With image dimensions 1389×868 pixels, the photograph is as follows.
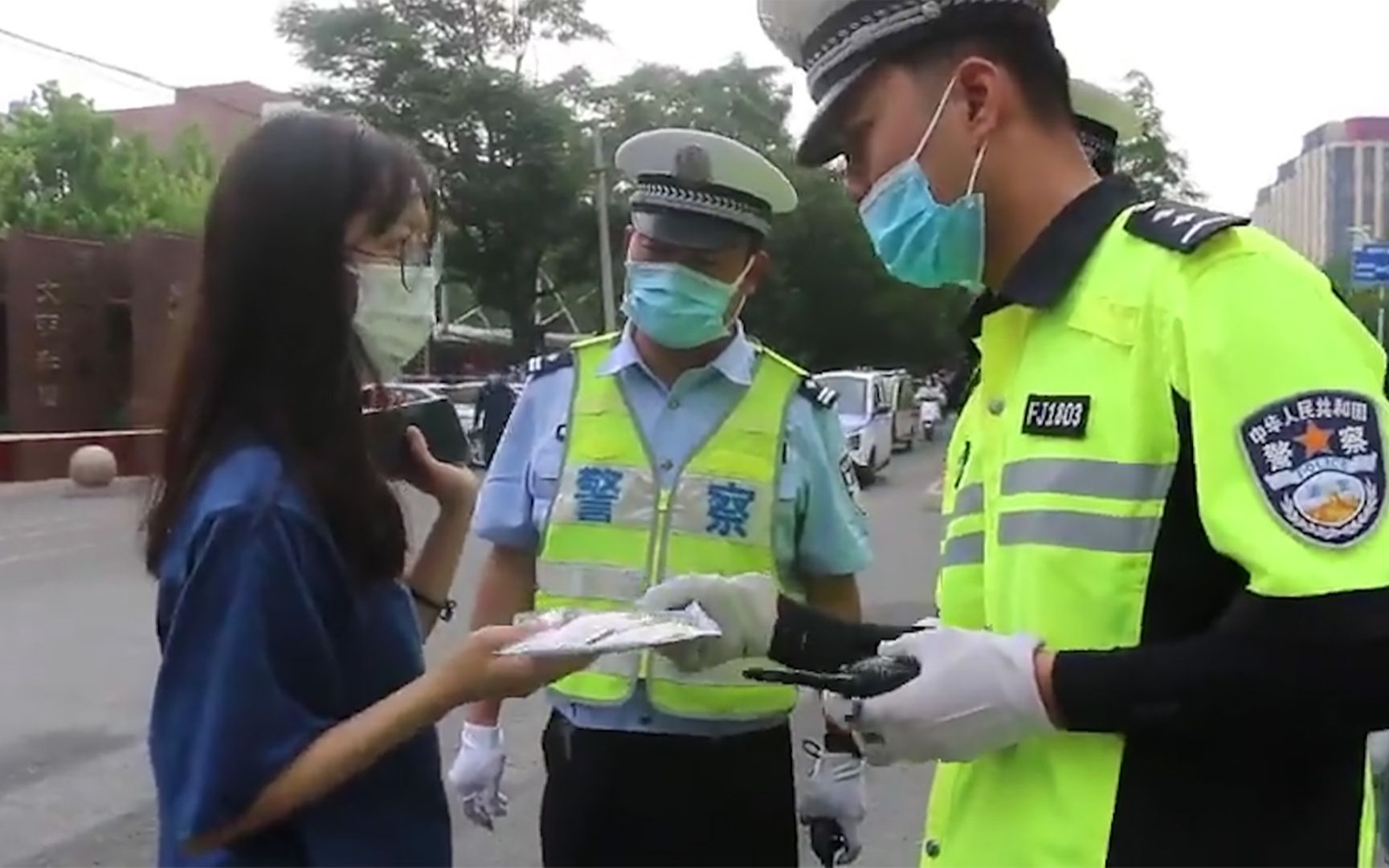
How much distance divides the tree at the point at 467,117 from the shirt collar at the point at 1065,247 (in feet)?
103

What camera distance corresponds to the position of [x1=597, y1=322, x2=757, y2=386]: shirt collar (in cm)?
300

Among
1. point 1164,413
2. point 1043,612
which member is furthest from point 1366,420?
point 1043,612

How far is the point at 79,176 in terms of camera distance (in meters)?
32.2

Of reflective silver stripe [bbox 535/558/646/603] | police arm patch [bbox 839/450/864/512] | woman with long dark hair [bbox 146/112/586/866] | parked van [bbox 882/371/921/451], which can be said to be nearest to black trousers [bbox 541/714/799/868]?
reflective silver stripe [bbox 535/558/646/603]

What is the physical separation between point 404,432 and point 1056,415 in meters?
1.05

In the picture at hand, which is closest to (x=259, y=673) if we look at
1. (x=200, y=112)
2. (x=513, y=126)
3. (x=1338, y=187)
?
(x=513, y=126)

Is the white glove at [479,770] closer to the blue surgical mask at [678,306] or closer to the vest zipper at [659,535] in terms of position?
the vest zipper at [659,535]

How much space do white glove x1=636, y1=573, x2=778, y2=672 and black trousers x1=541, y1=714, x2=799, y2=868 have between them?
786 mm

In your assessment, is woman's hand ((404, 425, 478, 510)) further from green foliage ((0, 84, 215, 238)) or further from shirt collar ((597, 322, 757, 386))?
green foliage ((0, 84, 215, 238))

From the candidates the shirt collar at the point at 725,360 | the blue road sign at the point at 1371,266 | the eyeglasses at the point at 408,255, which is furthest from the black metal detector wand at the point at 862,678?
the blue road sign at the point at 1371,266

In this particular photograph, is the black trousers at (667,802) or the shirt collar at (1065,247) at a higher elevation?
the shirt collar at (1065,247)

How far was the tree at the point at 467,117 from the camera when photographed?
1302 inches

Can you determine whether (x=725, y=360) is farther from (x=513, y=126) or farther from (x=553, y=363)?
(x=513, y=126)

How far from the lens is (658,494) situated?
2908mm
